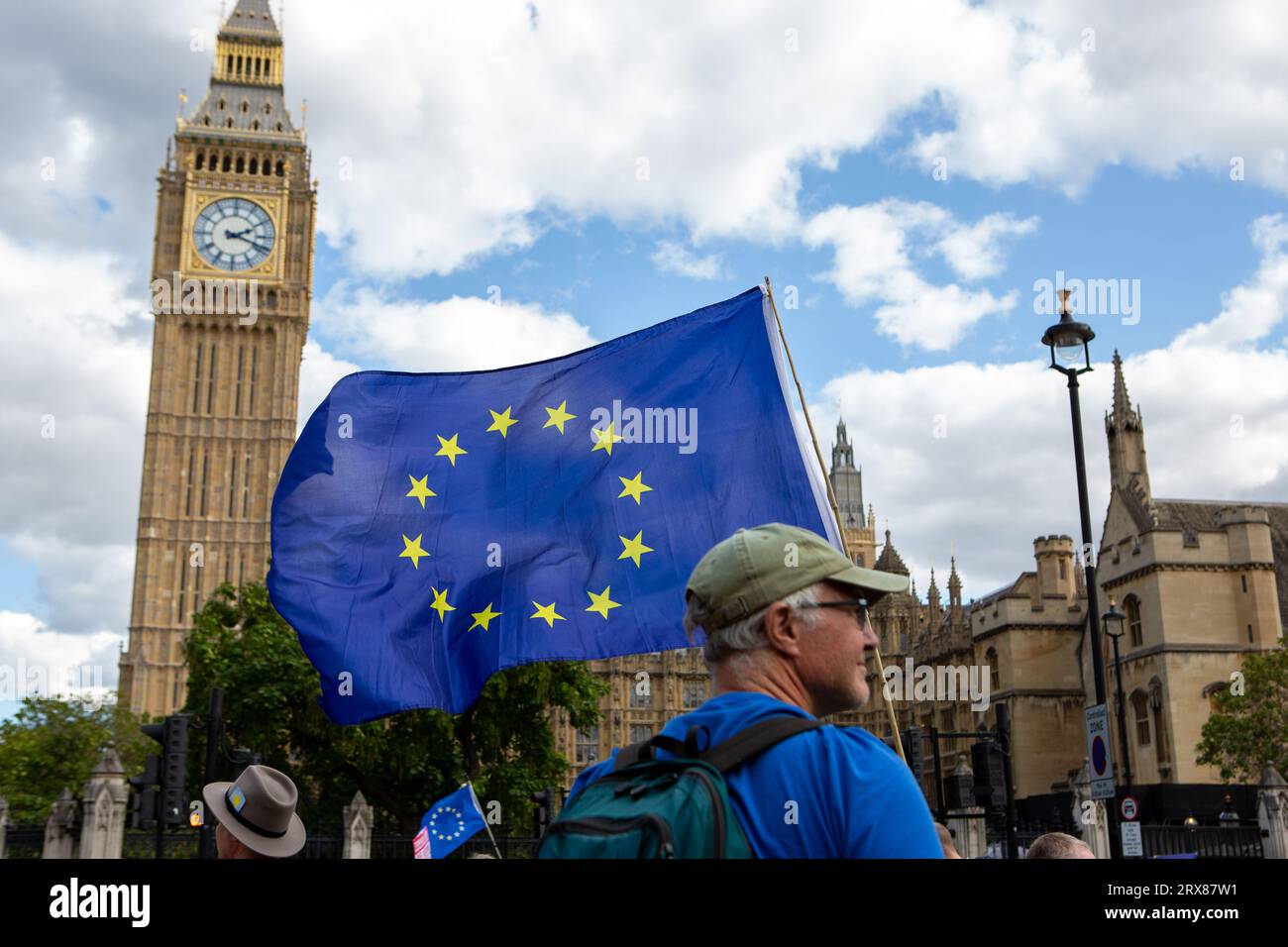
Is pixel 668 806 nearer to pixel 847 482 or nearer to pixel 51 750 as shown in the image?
pixel 51 750

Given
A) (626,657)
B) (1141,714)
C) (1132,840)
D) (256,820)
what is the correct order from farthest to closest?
1. (626,657)
2. (1141,714)
3. (1132,840)
4. (256,820)

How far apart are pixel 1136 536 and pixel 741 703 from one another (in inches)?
1848

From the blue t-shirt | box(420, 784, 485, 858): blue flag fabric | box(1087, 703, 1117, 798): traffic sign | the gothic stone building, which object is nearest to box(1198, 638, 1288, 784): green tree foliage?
the gothic stone building

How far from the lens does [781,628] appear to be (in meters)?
2.60

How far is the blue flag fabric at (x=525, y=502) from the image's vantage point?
324 inches

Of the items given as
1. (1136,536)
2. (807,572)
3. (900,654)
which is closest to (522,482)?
(807,572)

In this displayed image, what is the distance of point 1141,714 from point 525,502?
41.3m

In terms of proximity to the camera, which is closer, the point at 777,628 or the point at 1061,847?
the point at 777,628

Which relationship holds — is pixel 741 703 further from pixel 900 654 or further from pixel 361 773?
pixel 900 654

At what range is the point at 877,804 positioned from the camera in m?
2.10

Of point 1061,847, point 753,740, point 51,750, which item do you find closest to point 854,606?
point 753,740
